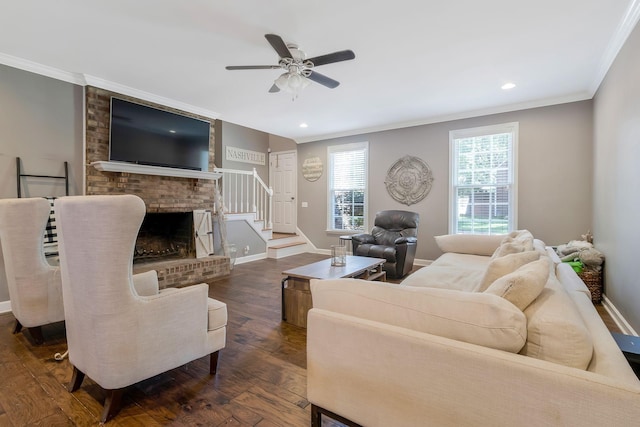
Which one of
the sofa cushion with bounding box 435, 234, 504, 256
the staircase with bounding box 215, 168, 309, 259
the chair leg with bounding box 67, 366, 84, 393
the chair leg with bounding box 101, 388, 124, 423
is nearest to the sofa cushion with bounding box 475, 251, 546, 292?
the chair leg with bounding box 101, 388, 124, 423

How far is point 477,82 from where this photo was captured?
3.77 meters

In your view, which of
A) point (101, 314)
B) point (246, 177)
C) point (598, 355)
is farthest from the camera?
point (246, 177)

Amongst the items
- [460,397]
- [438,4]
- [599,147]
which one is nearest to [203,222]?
[438,4]

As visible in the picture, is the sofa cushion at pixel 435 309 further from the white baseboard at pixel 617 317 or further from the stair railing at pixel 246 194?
the stair railing at pixel 246 194

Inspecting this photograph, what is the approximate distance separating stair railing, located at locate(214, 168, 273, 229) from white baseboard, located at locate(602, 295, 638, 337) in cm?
527

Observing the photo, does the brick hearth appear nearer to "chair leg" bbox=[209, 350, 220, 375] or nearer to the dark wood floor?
the dark wood floor

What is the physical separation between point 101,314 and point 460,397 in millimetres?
1626

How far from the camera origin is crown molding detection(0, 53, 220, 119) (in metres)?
3.26

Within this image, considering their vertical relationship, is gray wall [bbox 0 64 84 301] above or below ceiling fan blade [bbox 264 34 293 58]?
below

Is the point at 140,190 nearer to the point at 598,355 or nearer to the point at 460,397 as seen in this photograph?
the point at 460,397

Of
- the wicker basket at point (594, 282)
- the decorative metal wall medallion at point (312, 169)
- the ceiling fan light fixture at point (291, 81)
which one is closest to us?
the ceiling fan light fixture at point (291, 81)

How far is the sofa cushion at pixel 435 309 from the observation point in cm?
101

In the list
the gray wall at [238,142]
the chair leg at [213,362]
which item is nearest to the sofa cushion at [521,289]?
the chair leg at [213,362]

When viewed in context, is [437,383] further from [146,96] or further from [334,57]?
[146,96]
